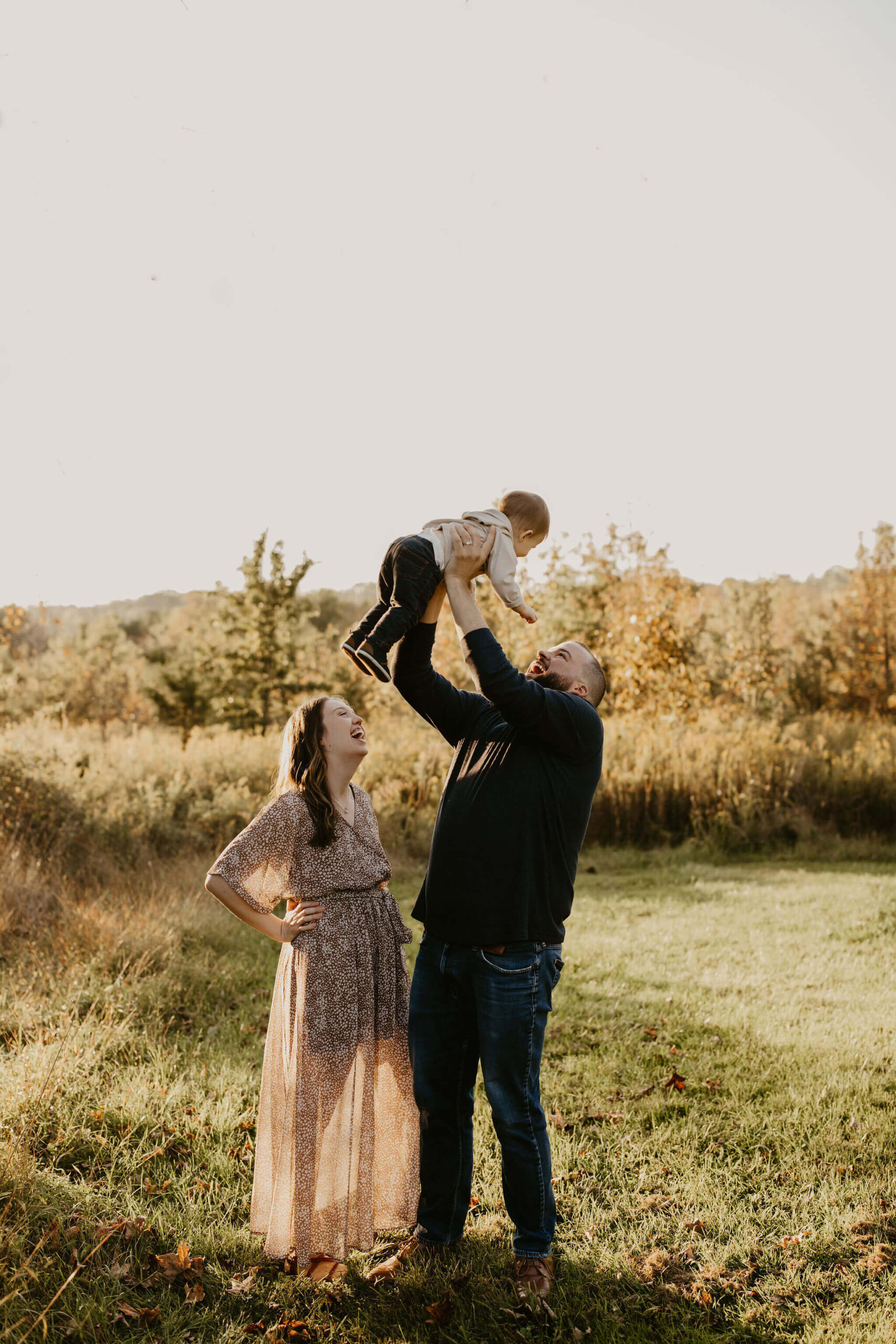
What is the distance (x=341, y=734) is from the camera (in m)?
3.39

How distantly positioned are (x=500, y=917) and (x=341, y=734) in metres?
0.91

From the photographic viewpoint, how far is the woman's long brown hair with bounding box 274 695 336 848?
3.31m

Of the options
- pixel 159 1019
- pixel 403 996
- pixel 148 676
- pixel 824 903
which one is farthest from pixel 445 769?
pixel 148 676

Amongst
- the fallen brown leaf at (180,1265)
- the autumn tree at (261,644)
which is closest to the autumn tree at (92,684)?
the autumn tree at (261,644)

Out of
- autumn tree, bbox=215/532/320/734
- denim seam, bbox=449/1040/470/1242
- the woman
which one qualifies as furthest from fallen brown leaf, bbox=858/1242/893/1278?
autumn tree, bbox=215/532/320/734

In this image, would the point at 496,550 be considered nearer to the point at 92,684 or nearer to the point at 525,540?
the point at 525,540

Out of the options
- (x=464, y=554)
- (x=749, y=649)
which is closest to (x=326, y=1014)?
(x=464, y=554)

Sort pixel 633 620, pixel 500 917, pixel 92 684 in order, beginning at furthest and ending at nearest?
pixel 92 684 < pixel 633 620 < pixel 500 917

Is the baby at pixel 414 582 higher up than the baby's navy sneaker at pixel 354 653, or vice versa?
the baby at pixel 414 582

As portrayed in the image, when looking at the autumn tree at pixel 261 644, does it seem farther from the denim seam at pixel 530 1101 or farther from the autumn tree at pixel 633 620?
the denim seam at pixel 530 1101

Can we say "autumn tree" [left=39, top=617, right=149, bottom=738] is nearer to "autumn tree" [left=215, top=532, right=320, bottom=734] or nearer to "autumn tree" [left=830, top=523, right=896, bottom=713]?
"autumn tree" [left=215, top=532, right=320, bottom=734]

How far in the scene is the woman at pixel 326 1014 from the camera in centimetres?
312

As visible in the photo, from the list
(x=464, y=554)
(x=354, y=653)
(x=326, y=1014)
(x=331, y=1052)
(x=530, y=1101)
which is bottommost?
(x=530, y=1101)

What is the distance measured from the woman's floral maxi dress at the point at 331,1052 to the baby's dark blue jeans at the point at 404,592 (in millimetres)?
735
